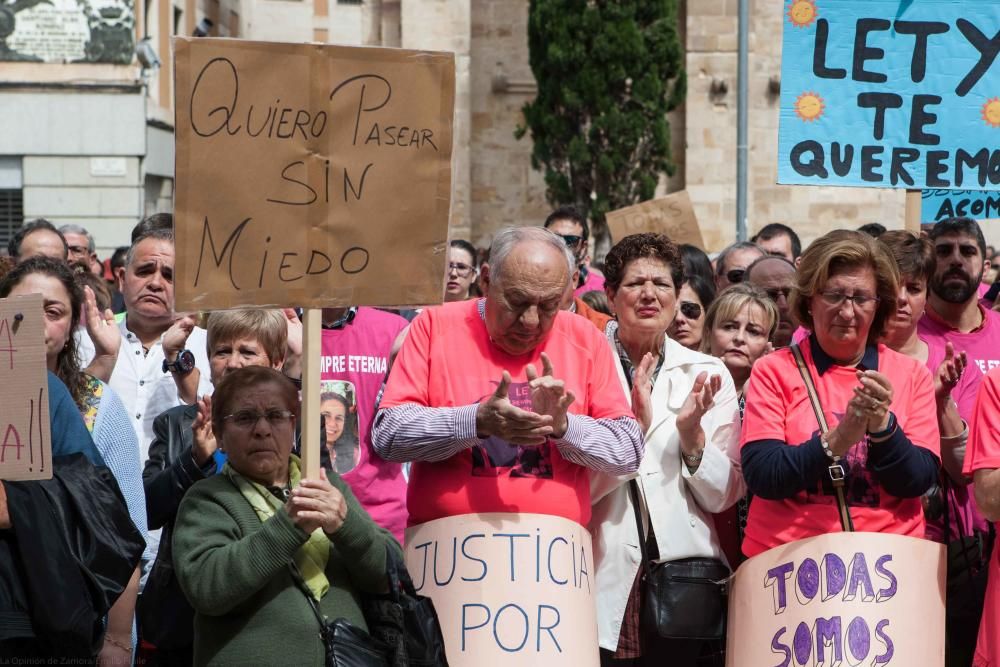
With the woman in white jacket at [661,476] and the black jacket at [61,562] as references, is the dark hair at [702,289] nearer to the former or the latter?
the woman in white jacket at [661,476]

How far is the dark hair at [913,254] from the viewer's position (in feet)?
18.2

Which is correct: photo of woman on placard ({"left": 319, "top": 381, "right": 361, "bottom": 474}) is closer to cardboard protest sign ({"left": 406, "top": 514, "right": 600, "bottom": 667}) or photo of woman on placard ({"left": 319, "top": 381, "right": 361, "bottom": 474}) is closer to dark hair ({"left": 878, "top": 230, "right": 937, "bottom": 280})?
cardboard protest sign ({"left": 406, "top": 514, "right": 600, "bottom": 667})

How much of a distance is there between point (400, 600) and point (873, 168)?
3.51 meters

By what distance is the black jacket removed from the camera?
391 cm

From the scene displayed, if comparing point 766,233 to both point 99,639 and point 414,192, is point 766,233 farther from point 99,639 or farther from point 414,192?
point 99,639

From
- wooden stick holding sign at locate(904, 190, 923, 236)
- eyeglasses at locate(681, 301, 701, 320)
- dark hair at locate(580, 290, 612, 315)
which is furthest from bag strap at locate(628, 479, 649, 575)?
dark hair at locate(580, 290, 612, 315)

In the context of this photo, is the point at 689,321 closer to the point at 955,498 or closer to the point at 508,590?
the point at 955,498

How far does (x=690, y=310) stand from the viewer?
6301 mm

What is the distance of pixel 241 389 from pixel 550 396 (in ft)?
2.77

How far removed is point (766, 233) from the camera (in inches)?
361

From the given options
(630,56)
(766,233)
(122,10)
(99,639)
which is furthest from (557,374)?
(122,10)

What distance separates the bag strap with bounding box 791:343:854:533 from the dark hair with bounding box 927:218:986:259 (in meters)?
1.83

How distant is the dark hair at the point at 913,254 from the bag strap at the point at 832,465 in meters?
0.99

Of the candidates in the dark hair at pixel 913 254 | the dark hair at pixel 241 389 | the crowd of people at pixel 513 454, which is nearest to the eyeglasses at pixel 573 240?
the crowd of people at pixel 513 454
